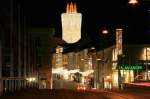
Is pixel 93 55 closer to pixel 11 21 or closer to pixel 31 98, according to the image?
pixel 11 21

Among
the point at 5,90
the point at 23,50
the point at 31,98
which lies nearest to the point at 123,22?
the point at 23,50

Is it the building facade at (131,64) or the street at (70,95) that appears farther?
the building facade at (131,64)

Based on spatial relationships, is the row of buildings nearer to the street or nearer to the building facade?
the building facade

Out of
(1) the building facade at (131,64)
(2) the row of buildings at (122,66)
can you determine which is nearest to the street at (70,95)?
(2) the row of buildings at (122,66)

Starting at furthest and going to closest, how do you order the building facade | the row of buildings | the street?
the row of buildings, the building facade, the street

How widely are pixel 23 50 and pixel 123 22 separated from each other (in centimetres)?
2561

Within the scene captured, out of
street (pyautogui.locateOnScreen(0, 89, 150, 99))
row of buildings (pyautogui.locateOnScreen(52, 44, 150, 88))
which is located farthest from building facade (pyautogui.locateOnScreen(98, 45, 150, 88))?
street (pyautogui.locateOnScreen(0, 89, 150, 99))

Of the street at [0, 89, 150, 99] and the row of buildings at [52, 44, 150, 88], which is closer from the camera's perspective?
the street at [0, 89, 150, 99]

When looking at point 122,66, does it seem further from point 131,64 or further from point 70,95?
point 70,95

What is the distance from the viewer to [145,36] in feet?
323

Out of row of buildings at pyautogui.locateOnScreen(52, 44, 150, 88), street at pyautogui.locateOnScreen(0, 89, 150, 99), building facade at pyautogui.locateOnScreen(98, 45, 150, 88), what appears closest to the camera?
street at pyautogui.locateOnScreen(0, 89, 150, 99)

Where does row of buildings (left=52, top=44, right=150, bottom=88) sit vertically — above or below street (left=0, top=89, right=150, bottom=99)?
above

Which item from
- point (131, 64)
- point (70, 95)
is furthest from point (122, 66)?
point (70, 95)

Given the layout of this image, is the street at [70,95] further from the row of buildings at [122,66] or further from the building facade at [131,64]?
the building facade at [131,64]
